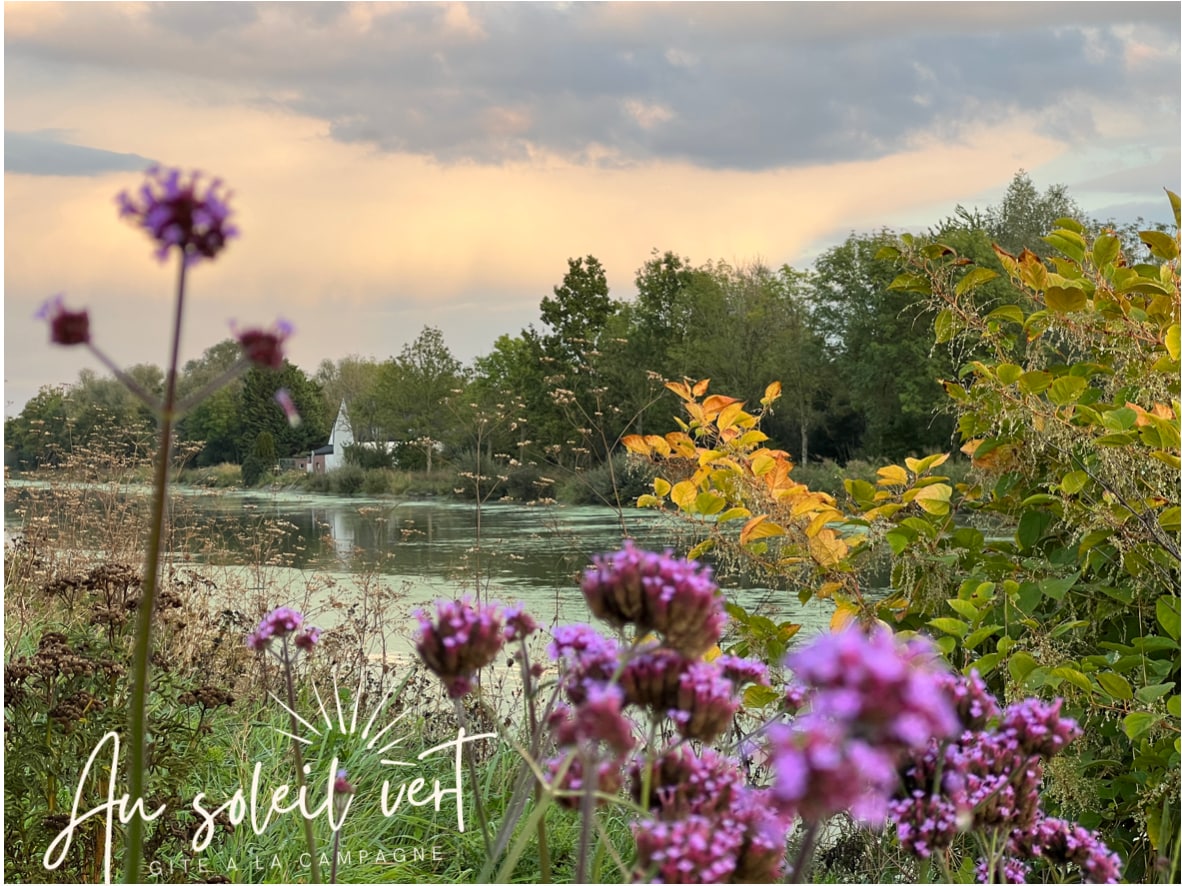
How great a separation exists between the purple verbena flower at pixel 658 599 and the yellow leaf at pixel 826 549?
2.15 meters

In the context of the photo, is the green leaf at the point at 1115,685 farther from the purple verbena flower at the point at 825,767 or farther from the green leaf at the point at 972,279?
the purple verbena flower at the point at 825,767

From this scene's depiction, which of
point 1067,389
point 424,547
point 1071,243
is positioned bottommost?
point 424,547

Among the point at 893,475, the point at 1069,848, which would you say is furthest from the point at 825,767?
the point at 893,475

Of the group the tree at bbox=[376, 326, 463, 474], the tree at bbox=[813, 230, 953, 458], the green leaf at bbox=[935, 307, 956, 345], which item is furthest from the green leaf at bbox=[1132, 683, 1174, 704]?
the tree at bbox=[376, 326, 463, 474]

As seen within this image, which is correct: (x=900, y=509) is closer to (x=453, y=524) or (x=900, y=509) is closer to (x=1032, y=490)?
(x=1032, y=490)

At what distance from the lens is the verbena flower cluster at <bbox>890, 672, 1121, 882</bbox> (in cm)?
131

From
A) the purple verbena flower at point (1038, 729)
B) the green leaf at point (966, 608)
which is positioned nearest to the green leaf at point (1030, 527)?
the green leaf at point (966, 608)

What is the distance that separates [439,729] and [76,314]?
4.29m

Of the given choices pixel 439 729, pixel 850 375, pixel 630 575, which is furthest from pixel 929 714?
pixel 850 375

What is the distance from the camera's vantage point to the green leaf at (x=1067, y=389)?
2.90 metres

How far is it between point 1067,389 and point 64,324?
2.61 meters

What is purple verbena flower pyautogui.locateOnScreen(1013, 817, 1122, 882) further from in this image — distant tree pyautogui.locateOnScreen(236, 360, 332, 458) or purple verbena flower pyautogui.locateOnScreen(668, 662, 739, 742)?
distant tree pyautogui.locateOnScreen(236, 360, 332, 458)

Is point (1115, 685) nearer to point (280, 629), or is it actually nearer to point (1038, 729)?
point (1038, 729)

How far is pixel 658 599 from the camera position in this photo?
43.0 inches
